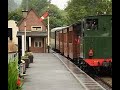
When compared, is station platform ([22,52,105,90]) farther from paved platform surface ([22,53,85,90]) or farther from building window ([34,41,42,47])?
building window ([34,41,42,47])

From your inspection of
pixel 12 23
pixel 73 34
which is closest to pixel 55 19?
pixel 12 23

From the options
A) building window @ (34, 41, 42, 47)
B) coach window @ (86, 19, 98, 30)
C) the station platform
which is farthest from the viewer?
building window @ (34, 41, 42, 47)

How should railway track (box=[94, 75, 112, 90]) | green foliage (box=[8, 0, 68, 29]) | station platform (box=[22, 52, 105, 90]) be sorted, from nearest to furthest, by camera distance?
station platform (box=[22, 52, 105, 90])
railway track (box=[94, 75, 112, 90])
green foliage (box=[8, 0, 68, 29])

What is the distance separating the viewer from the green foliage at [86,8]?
53.0 meters

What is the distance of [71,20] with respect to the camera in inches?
2277

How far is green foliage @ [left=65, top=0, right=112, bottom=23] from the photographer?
52969 mm

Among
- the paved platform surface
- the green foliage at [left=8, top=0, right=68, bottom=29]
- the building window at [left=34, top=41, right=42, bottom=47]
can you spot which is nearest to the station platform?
the paved platform surface

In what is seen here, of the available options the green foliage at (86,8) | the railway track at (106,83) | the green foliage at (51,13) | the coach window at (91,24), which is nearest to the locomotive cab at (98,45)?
the coach window at (91,24)

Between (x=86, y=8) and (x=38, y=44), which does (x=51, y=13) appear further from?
(x=38, y=44)

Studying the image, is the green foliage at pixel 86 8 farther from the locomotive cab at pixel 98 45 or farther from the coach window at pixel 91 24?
the locomotive cab at pixel 98 45
